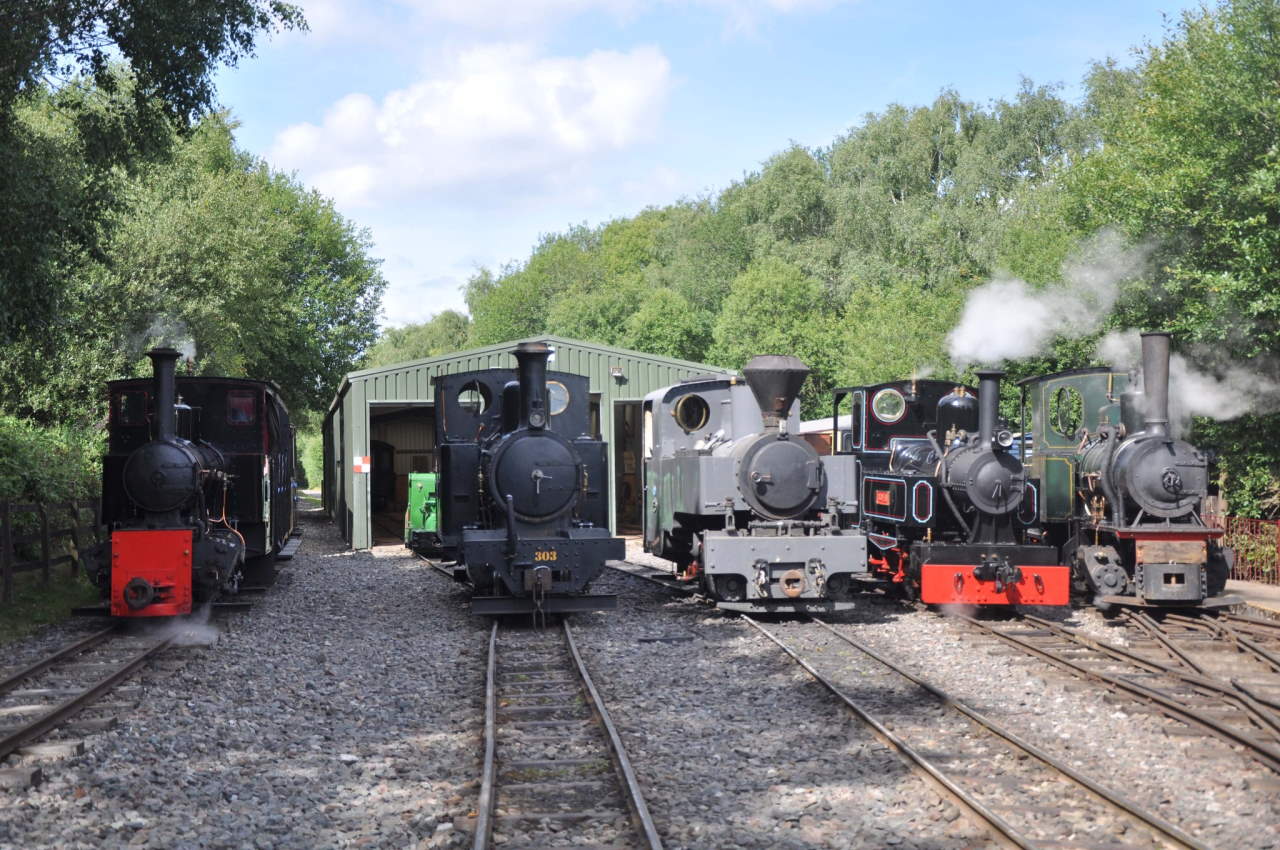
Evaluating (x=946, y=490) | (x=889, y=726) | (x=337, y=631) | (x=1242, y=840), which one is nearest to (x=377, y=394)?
(x=337, y=631)

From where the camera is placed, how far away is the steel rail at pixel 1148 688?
6.42 metres

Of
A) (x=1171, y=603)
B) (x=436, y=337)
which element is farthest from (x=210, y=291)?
(x=436, y=337)

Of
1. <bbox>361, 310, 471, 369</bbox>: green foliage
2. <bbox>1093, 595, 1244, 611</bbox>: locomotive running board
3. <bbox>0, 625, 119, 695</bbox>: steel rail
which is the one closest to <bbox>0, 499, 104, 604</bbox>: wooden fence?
<bbox>0, 625, 119, 695</bbox>: steel rail

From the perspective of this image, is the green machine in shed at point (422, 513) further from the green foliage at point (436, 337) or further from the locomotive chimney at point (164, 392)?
the green foliage at point (436, 337)

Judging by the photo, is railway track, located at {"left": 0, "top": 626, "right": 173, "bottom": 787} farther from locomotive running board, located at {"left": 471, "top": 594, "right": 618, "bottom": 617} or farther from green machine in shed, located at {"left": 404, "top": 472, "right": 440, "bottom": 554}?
green machine in shed, located at {"left": 404, "top": 472, "right": 440, "bottom": 554}

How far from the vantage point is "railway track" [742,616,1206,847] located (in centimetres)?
511

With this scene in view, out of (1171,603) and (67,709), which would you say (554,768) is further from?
(1171,603)

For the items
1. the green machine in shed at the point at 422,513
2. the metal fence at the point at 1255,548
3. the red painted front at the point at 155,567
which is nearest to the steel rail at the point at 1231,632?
the metal fence at the point at 1255,548

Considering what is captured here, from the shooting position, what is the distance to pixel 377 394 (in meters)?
22.8

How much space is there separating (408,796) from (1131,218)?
16.0m

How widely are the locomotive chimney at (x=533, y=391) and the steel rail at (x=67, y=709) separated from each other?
4085 mm

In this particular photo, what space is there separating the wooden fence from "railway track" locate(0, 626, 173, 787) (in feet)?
6.70

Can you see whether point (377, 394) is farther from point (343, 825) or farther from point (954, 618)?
point (343, 825)

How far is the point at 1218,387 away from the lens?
58.9 ft
